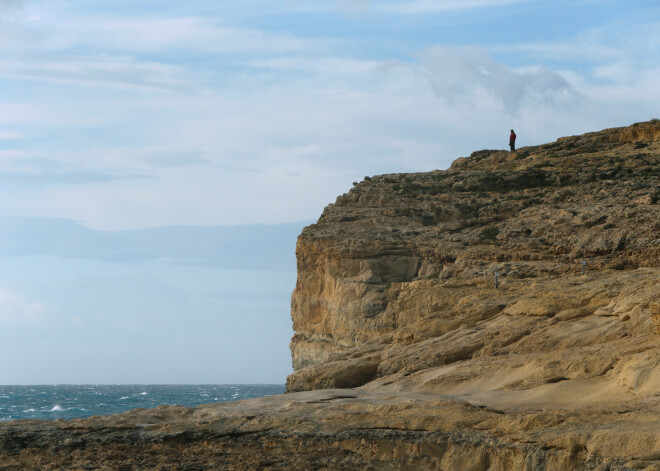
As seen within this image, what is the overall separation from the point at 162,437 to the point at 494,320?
8.99m

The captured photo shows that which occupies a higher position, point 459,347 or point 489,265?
point 489,265

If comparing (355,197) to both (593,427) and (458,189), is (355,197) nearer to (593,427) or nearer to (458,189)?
(458,189)

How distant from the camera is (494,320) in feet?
67.2

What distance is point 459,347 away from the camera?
1903 cm

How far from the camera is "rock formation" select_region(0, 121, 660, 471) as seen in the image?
1339 cm

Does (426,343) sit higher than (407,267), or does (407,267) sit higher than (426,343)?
(407,267)

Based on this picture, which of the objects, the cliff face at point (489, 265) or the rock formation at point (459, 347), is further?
the cliff face at point (489, 265)

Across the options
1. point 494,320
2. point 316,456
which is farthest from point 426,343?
point 316,456

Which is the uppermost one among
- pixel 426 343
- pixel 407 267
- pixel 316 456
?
pixel 407 267

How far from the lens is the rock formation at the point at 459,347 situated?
1339 cm

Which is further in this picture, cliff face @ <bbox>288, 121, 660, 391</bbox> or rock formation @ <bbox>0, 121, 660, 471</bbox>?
cliff face @ <bbox>288, 121, 660, 391</bbox>

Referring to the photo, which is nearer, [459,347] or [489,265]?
[459,347]

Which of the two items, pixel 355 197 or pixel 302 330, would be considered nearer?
pixel 302 330

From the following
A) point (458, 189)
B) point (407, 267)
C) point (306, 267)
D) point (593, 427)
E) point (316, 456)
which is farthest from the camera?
point (458, 189)
